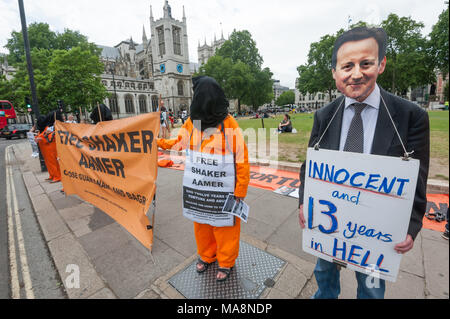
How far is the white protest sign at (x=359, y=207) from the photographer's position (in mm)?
1263

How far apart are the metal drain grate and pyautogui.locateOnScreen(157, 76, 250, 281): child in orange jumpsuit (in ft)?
0.43

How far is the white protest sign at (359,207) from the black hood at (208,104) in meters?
1.01

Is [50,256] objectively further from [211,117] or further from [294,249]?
[294,249]

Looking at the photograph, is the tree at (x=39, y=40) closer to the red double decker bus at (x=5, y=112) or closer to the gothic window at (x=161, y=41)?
the red double decker bus at (x=5, y=112)

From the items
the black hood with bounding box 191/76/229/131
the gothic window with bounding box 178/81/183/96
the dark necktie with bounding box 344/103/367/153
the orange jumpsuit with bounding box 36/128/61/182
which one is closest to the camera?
the dark necktie with bounding box 344/103/367/153

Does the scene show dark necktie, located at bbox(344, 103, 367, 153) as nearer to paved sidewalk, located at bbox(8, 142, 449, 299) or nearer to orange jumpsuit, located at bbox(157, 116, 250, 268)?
paved sidewalk, located at bbox(8, 142, 449, 299)

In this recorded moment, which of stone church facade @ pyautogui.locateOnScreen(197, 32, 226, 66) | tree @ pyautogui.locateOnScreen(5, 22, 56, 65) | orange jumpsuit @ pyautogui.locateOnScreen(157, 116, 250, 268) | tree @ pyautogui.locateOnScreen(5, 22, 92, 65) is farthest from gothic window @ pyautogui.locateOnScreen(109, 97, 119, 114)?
orange jumpsuit @ pyautogui.locateOnScreen(157, 116, 250, 268)

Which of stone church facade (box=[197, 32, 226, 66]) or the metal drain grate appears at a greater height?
stone church facade (box=[197, 32, 226, 66])

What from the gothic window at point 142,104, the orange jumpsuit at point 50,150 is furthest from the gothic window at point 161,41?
the orange jumpsuit at point 50,150

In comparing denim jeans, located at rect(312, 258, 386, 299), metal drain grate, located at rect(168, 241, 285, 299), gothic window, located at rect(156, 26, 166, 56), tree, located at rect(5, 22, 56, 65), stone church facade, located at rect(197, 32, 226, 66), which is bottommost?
metal drain grate, located at rect(168, 241, 285, 299)

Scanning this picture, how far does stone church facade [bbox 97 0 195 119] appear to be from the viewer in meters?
57.5

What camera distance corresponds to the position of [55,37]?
3534 centimetres

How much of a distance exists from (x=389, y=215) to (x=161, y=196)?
14.9 feet

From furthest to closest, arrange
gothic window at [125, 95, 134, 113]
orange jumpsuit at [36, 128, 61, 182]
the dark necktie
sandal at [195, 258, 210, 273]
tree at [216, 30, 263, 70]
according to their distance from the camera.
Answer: gothic window at [125, 95, 134, 113] → tree at [216, 30, 263, 70] → orange jumpsuit at [36, 128, 61, 182] → sandal at [195, 258, 210, 273] → the dark necktie
